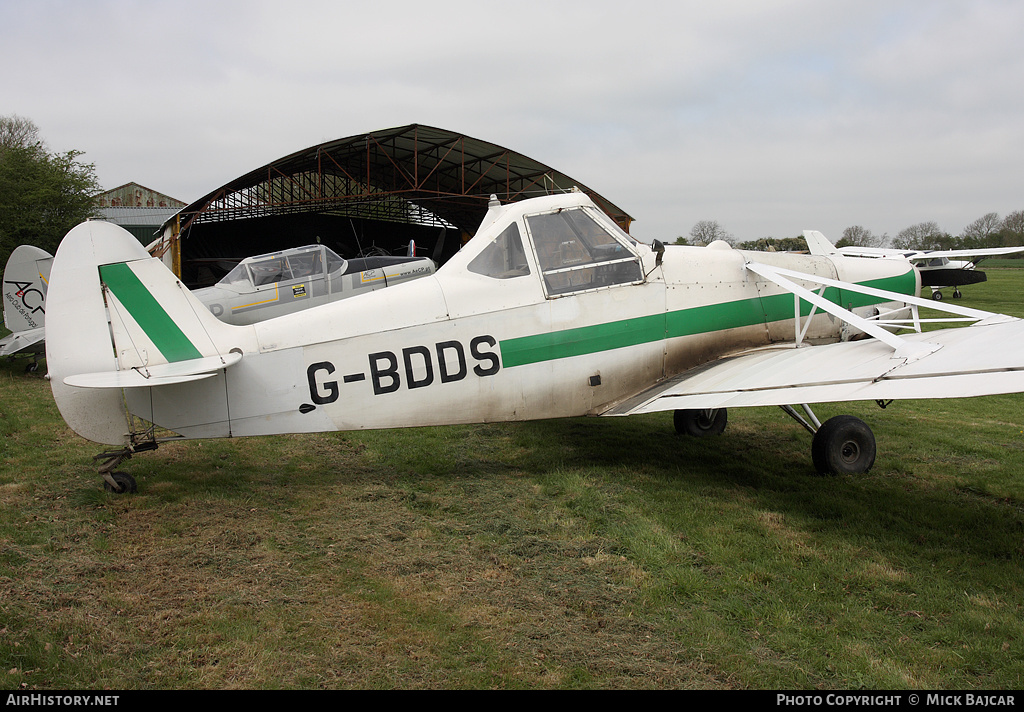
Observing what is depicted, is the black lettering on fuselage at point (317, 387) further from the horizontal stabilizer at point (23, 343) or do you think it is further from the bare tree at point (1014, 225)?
the bare tree at point (1014, 225)

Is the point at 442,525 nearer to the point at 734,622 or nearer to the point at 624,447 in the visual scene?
the point at 734,622

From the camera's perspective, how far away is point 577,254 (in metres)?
5.90

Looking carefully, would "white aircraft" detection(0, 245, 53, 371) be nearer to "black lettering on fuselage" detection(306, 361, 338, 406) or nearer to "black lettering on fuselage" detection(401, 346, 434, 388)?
"black lettering on fuselage" detection(306, 361, 338, 406)

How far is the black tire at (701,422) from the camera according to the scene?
7.64 m

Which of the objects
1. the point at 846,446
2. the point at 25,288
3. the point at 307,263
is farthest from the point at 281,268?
the point at 846,446

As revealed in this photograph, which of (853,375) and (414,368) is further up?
(414,368)

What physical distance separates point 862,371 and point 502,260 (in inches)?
121

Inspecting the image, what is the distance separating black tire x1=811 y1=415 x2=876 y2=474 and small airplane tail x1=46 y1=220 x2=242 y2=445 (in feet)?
16.8

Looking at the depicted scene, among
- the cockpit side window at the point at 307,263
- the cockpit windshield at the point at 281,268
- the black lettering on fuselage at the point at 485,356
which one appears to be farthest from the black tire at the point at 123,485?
the cockpit side window at the point at 307,263

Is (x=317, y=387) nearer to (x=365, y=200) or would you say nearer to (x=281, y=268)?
(x=281, y=268)

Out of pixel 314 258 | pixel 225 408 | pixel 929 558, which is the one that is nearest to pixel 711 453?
pixel 929 558

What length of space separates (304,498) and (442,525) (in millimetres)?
1397

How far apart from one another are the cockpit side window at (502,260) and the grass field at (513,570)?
1.94 meters

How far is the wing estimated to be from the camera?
408cm
